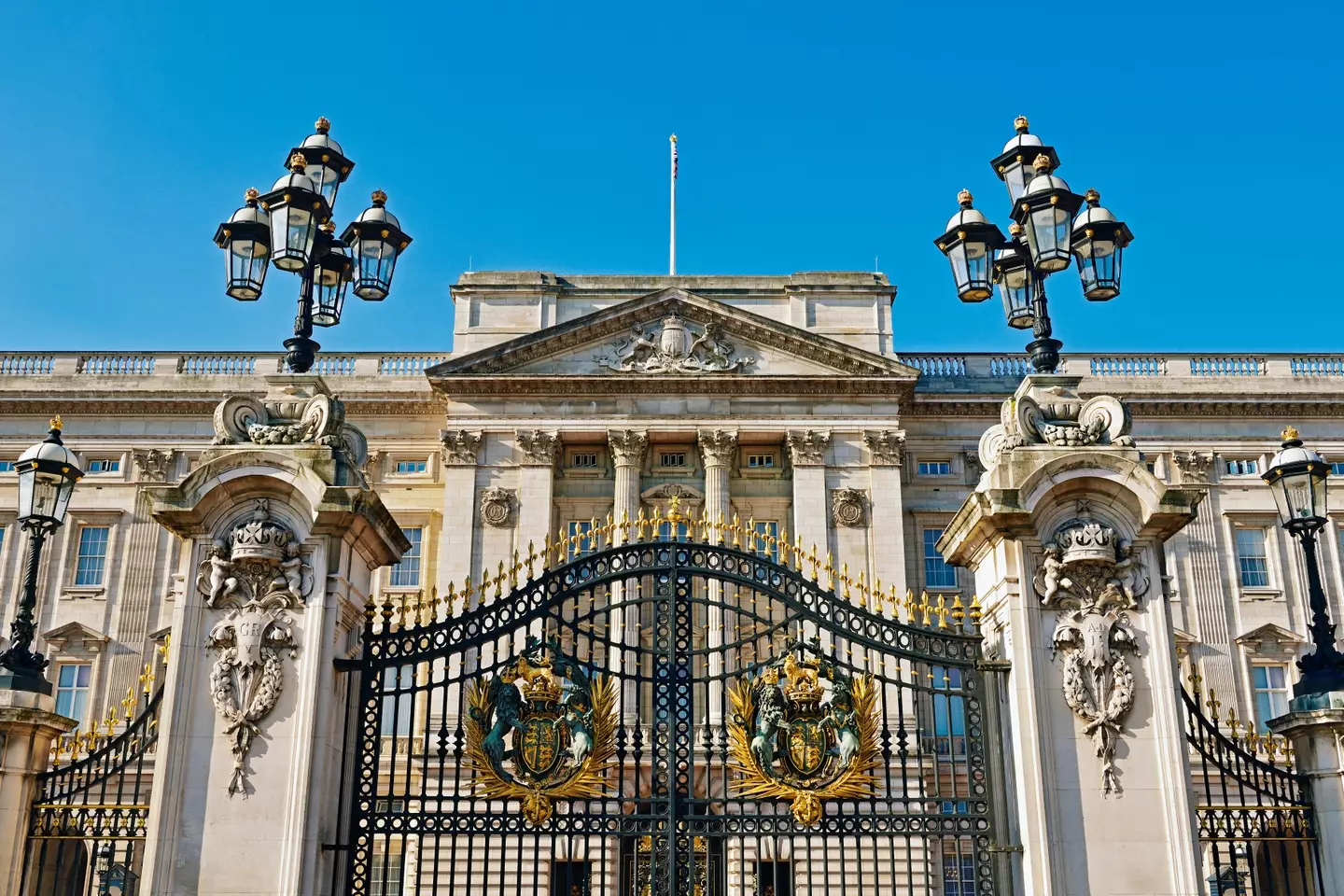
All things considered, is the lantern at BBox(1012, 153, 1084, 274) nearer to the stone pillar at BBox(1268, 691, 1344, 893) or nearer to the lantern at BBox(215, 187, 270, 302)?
the stone pillar at BBox(1268, 691, 1344, 893)

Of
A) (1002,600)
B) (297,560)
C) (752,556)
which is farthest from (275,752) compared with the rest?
(1002,600)

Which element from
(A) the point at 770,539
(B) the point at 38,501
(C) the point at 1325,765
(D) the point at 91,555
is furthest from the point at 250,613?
(D) the point at 91,555

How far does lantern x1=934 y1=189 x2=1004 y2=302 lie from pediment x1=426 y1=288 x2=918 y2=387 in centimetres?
2760

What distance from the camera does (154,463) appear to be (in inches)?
1660

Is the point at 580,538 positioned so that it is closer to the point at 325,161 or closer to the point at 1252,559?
the point at 325,161

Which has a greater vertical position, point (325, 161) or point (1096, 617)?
point (325, 161)

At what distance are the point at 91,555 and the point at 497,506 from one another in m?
13.0

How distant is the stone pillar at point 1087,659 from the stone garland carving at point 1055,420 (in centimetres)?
2

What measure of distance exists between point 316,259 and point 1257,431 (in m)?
36.9

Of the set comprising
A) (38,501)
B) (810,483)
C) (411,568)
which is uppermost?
(810,483)

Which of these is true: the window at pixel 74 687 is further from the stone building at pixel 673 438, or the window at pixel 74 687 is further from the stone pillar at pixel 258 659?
the stone pillar at pixel 258 659

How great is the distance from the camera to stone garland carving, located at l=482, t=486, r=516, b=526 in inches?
1567

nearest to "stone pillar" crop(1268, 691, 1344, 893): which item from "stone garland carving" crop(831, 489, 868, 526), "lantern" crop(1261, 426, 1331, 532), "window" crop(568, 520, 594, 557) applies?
"lantern" crop(1261, 426, 1331, 532)

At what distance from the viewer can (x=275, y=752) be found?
35.9ft
